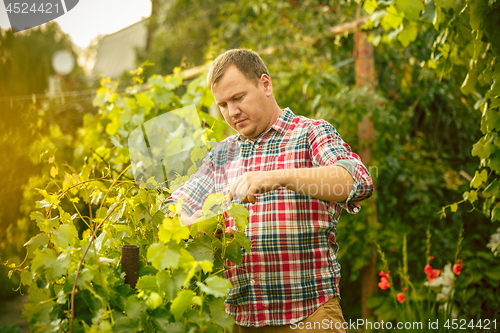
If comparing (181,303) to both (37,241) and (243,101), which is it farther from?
(243,101)

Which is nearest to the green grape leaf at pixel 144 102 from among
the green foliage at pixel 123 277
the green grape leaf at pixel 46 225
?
the green foliage at pixel 123 277

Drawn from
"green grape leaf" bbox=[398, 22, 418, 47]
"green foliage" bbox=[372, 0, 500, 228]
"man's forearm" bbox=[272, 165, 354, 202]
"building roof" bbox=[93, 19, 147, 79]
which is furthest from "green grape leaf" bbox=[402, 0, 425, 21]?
"building roof" bbox=[93, 19, 147, 79]

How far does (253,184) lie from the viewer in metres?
0.89

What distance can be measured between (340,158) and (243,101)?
405 millimetres

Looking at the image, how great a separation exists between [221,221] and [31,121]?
2770mm

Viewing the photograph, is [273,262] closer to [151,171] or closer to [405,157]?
[151,171]

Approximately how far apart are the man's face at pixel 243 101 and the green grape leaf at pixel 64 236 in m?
0.63

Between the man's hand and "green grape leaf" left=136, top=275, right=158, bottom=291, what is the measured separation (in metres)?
0.28

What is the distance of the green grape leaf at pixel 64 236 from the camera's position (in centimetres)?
80

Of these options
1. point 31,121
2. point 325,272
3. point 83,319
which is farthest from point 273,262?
point 31,121

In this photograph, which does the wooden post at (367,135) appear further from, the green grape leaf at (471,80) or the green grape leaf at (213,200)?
the green grape leaf at (213,200)

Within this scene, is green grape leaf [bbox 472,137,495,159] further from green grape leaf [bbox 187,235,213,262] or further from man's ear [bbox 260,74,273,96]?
green grape leaf [bbox 187,235,213,262]

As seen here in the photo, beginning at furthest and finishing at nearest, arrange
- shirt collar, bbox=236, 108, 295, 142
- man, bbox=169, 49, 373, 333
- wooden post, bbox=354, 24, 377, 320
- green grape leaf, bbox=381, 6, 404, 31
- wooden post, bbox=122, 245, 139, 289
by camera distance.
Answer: wooden post, bbox=354, 24, 377, 320, green grape leaf, bbox=381, 6, 404, 31, shirt collar, bbox=236, 108, 295, 142, man, bbox=169, 49, 373, 333, wooden post, bbox=122, 245, 139, 289

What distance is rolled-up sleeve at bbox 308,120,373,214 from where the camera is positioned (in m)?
0.97
